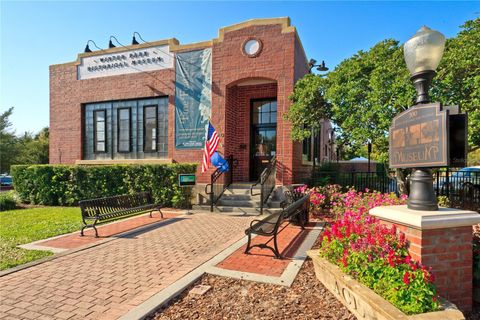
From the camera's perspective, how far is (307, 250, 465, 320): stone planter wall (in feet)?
7.83

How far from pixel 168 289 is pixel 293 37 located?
9.44m

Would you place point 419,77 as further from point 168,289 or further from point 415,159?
point 168,289

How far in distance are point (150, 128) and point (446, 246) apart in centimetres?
1181

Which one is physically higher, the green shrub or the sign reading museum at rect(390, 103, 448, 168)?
the sign reading museum at rect(390, 103, 448, 168)

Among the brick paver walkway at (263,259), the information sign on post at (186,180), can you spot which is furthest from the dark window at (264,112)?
the brick paver walkway at (263,259)

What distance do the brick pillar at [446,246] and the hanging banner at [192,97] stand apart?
30.4ft

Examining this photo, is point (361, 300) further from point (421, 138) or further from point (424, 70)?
point (424, 70)

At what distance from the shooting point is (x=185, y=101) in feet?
38.3

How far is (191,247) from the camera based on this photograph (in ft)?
17.7

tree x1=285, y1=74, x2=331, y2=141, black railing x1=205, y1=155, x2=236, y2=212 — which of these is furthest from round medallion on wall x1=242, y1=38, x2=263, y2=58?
black railing x1=205, y1=155, x2=236, y2=212

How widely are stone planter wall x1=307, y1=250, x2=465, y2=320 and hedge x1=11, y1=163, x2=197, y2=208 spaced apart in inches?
285

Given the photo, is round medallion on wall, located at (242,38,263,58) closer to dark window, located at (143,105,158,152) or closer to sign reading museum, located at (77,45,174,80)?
sign reading museum, located at (77,45,174,80)

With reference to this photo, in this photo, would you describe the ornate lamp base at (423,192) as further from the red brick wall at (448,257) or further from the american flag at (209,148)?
the american flag at (209,148)

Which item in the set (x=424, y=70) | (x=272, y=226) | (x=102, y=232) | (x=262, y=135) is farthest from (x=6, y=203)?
(x=424, y=70)
